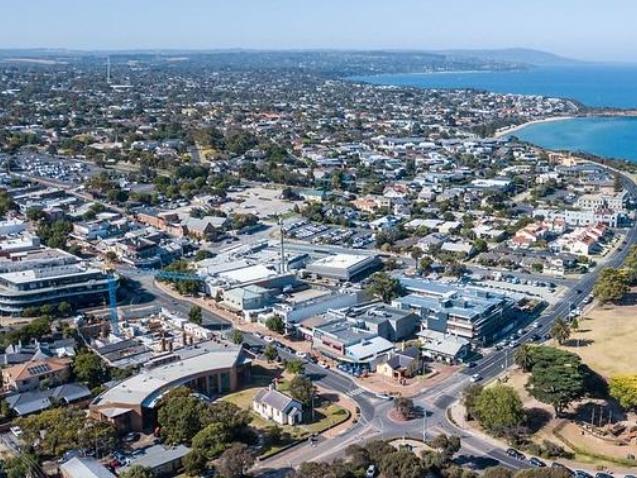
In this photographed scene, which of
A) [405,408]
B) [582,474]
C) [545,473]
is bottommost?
[582,474]

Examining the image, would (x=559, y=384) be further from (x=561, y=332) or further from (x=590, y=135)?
(x=590, y=135)

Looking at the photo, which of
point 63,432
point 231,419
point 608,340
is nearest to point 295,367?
→ point 231,419

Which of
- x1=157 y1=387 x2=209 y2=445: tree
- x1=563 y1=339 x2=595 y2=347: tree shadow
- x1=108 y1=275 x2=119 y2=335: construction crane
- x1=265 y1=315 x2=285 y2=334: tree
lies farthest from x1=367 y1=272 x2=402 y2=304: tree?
x1=157 y1=387 x2=209 y2=445: tree

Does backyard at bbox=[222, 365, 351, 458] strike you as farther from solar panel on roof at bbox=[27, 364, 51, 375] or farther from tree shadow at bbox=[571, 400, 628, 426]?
tree shadow at bbox=[571, 400, 628, 426]

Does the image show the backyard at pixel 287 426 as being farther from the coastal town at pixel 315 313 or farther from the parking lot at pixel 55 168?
the parking lot at pixel 55 168

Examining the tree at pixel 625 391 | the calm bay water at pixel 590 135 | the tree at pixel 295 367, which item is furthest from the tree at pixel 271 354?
the calm bay water at pixel 590 135
